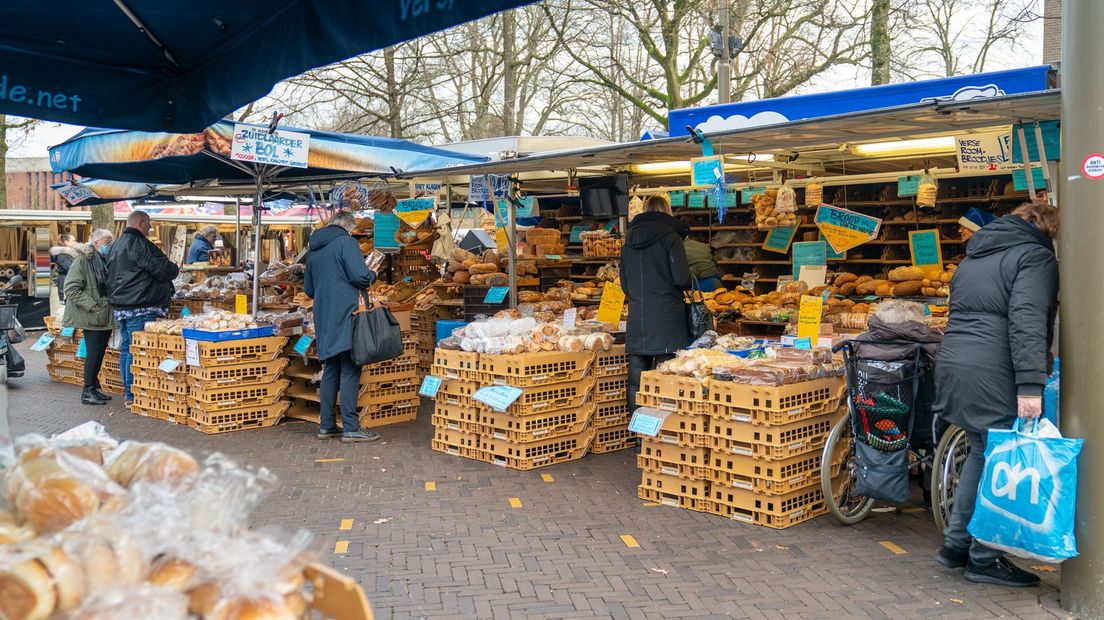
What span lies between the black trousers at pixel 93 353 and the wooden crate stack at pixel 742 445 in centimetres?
691

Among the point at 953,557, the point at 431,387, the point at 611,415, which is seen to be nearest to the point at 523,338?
the point at 431,387

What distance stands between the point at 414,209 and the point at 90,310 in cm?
375

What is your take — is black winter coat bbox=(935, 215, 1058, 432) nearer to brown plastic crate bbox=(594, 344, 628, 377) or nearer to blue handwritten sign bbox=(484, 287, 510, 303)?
brown plastic crate bbox=(594, 344, 628, 377)

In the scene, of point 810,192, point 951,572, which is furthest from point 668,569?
point 810,192

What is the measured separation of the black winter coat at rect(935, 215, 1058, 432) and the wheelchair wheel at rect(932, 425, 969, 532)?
0.48 m

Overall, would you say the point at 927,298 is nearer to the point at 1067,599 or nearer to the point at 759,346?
the point at 759,346

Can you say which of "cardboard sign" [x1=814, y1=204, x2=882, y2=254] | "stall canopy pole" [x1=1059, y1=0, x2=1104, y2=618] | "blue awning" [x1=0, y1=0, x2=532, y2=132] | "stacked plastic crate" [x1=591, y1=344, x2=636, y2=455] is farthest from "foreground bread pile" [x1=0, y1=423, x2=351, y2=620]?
"cardboard sign" [x1=814, y1=204, x2=882, y2=254]

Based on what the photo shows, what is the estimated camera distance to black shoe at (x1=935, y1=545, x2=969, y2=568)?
4820 mm

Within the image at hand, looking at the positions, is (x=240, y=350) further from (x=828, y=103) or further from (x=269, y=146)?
(x=828, y=103)

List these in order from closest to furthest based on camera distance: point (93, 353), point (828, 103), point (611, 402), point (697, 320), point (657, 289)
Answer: point (828, 103), point (657, 289), point (697, 320), point (611, 402), point (93, 353)

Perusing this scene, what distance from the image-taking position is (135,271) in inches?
369

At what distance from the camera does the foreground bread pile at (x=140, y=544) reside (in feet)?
5.82

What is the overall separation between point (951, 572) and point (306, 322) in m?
6.10

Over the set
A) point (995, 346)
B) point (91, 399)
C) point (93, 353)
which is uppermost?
point (995, 346)
